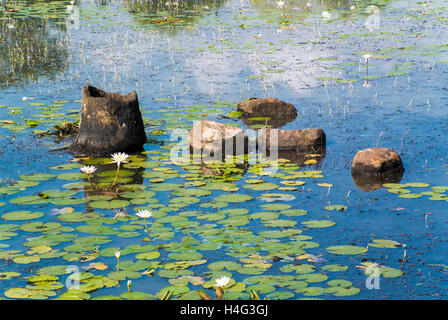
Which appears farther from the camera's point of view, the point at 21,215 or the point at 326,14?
the point at 326,14

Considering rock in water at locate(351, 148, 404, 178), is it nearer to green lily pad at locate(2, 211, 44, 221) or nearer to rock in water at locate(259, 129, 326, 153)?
rock in water at locate(259, 129, 326, 153)

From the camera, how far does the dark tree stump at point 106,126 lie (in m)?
8.01

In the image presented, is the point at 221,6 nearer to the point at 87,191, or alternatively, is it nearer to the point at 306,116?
the point at 306,116

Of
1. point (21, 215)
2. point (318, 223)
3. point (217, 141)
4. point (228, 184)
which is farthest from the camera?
point (217, 141)

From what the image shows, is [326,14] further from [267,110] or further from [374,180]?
[374,180]

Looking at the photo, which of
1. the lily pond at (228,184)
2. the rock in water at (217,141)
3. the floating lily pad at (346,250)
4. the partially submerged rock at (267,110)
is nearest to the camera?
the lily pond at (228,184)

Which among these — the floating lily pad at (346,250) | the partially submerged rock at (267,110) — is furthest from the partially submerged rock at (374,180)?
the partially submerged rock at (267,110)

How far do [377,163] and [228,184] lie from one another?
1641 millimetres

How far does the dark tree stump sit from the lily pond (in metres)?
0.24

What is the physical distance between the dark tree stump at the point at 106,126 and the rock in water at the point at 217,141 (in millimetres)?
822

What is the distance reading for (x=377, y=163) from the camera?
7.07 meters

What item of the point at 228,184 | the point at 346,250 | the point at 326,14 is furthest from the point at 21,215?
the point at 326,14

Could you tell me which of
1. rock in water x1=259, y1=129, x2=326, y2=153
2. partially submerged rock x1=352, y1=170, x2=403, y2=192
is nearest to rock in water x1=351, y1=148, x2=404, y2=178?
partially submerged rock x1=352, y1=170, x2=403, y2=192

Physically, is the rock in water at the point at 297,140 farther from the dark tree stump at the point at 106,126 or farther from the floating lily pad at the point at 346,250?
the floating lily pad at the point at 346,250
